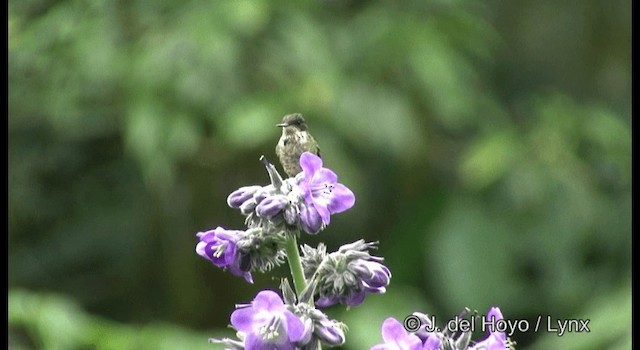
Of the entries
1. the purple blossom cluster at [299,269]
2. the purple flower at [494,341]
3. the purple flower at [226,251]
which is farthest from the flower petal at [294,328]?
the purple flower at [494,341]

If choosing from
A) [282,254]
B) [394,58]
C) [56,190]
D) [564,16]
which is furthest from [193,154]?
[282,254]

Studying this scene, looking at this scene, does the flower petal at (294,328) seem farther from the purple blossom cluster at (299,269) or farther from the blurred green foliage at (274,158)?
the blurred green foliage at (274,158)

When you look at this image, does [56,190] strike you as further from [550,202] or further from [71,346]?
[550,202]

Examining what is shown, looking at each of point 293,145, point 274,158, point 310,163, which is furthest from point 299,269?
point 274,158

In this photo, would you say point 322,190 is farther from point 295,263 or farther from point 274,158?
point 274,158

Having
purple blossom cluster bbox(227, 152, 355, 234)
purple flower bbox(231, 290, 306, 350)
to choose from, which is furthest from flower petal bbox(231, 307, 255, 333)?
purple blossom cluster bbox(227, 152, 355, 234)

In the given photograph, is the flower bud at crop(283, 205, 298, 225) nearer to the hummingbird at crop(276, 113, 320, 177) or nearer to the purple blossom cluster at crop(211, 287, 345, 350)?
the purple blossom cluster at crop(211, 287, 345, 350)
